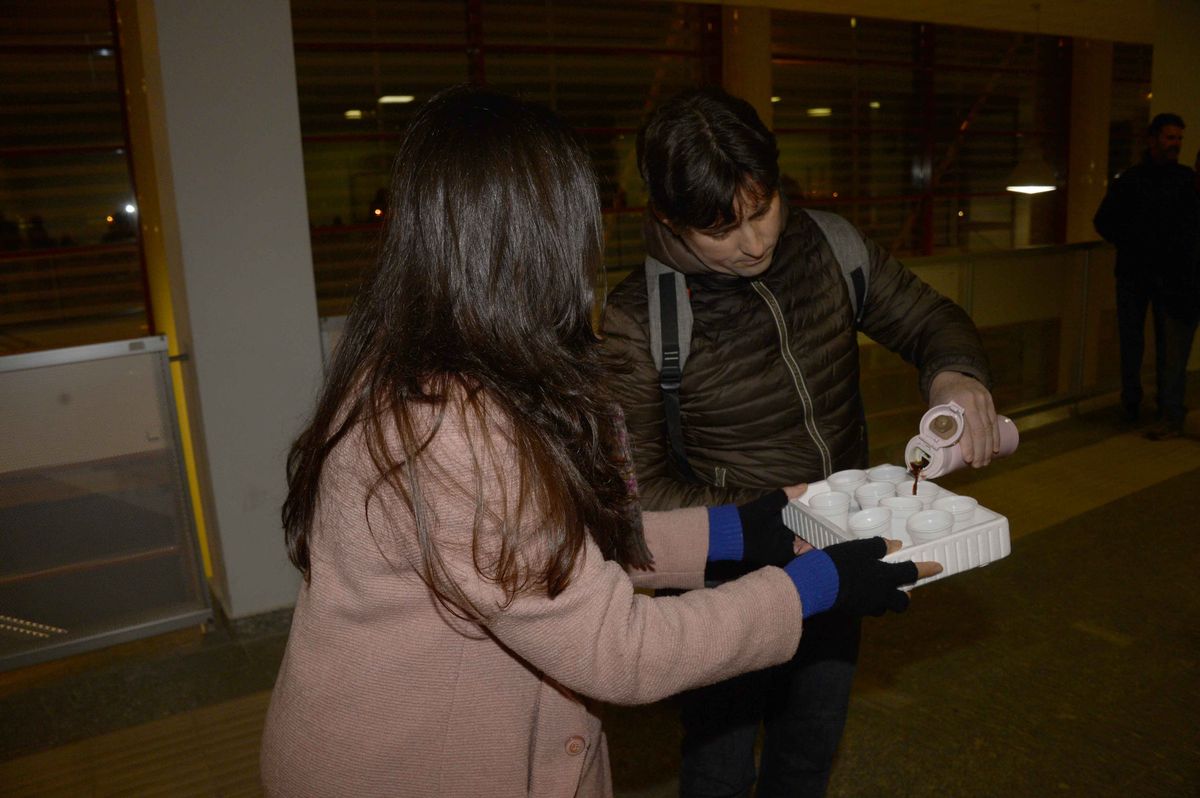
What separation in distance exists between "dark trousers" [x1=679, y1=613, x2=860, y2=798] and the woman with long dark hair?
769 mm

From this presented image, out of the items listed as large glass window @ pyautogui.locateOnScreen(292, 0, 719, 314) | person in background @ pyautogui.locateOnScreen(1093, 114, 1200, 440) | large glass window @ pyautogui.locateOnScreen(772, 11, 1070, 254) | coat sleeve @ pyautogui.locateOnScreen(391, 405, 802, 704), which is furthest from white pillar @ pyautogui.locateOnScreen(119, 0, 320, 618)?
large glass window @ pyautogui.locateOnScreen(772, 11, 1070, 254)

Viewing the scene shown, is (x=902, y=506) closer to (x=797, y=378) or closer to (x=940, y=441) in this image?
(x=940, y=441)

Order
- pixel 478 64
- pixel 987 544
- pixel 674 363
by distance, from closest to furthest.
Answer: pixel 987 544 → pixel 674 363 → pixel 478 64

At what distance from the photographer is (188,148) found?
11.5ft

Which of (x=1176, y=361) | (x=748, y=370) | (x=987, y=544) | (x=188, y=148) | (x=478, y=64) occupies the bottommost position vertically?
(x=1176, y=361)

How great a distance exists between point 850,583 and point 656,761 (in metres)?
1.73

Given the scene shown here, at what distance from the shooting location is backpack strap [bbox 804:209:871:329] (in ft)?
7.23

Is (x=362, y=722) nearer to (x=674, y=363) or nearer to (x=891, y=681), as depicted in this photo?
(x=674, y=363)

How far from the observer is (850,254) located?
221 centimetres

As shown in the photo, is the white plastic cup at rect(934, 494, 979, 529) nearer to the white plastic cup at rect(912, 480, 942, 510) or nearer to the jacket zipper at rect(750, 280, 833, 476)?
the white plastic cup at rect(912, 480, 942, 510)

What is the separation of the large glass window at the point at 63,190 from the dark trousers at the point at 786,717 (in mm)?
5887

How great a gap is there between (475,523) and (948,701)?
2.56 m

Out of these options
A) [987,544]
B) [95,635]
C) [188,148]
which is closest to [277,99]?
[188,148]

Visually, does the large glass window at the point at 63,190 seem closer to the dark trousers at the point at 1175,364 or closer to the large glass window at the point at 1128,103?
the dark trousers at the point at 1175,364
